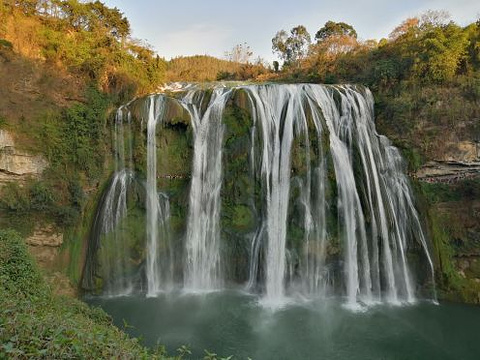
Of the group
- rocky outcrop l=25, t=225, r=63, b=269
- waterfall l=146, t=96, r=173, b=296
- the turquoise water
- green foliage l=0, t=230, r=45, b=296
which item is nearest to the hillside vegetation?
the turquoise water

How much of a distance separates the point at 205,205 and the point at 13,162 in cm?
651

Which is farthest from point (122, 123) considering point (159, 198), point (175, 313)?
point (175, 313)

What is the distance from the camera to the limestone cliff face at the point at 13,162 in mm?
11727

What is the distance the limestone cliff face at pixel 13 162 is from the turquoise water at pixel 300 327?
4.78 metres

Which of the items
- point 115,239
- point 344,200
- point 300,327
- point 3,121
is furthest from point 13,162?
point 344,200

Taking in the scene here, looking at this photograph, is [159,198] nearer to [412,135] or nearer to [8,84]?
[8,84]

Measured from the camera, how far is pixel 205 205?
12672mm

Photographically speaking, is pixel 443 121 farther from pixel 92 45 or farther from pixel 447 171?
pixel 92 45

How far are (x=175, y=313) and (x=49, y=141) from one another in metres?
7.38

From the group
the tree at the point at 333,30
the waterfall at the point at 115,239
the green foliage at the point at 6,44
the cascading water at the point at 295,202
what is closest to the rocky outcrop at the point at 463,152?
the cascading water at the point at 295,202

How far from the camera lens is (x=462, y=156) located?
39.4 ft

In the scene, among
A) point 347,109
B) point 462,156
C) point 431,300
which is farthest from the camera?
point 347,109

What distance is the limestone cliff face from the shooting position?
1173 cm

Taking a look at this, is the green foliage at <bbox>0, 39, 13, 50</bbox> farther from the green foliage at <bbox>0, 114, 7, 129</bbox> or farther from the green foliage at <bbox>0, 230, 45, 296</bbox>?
the green foliage at <bbox>0, 230, 45, 296</bbox>
